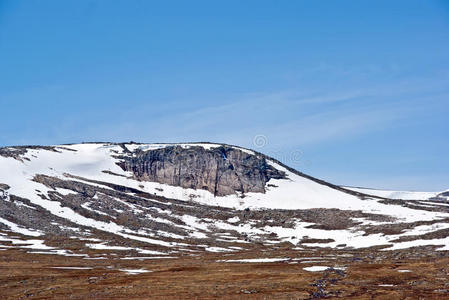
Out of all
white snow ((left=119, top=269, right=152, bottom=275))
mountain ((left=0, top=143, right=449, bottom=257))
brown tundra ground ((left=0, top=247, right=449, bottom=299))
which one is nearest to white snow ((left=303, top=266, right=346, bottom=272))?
brown tundra ground ((left=0, top=247, right=449, bottom=299))

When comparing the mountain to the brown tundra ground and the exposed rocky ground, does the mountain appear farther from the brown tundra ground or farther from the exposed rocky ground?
the brown tundra ground

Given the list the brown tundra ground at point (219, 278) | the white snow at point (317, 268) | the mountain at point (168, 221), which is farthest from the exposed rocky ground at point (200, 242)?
the white snow at point (317, 268)

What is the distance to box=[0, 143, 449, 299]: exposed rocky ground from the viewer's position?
64375 millimetres

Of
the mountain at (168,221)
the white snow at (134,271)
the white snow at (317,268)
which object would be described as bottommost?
the white snow at (134,271)

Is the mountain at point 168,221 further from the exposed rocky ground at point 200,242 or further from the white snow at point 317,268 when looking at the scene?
the white snow at point 317,268

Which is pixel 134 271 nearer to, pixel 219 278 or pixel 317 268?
pixel 219 278

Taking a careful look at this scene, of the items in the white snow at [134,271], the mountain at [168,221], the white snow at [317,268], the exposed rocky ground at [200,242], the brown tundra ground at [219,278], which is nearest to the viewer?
the brown tundra ground at [219,278]

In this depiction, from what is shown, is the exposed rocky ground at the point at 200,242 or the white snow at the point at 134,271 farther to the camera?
the white snow at the point at 134,271

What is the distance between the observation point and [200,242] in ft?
454

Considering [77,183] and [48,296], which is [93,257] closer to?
[48,296]

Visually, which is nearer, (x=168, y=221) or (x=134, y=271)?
(x=134, y=271)

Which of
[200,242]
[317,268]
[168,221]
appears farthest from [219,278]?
[168,221]

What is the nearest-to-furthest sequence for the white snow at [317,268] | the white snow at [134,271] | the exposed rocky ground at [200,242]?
1. the exposed rocky ground at [200,242]
2. the white snow at [134,271]
3. the white snow at [317,268]

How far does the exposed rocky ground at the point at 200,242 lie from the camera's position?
211 feet
